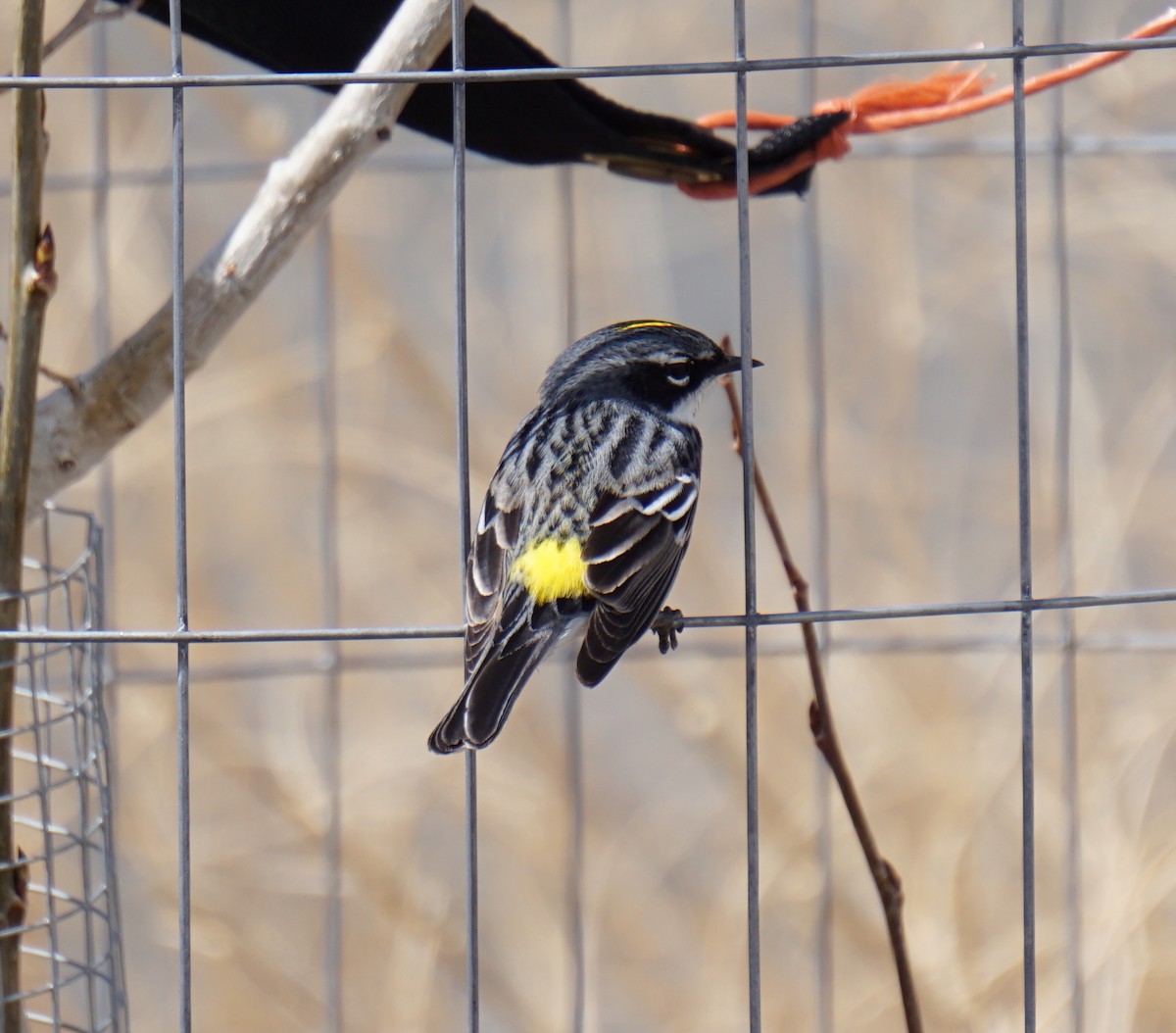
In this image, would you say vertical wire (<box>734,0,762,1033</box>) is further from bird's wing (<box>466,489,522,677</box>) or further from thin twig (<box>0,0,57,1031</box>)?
thin twig (<box>0,0,57,1031</box>)

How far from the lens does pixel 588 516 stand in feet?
5.27

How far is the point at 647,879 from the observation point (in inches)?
143

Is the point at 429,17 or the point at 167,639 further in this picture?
the point at 429,17

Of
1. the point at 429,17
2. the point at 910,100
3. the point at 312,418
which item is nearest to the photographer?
the point at 429,17

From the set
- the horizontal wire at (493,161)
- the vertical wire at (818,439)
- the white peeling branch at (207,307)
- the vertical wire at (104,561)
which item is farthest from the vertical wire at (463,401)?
the horizontal wire at (493,161)

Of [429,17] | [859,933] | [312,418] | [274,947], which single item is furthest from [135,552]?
[429,17]

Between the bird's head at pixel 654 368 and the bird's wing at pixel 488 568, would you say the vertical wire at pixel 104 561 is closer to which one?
the bird's wing at pixel 488 568

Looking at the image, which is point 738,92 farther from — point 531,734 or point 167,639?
point 531,734

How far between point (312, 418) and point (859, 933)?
172 centimetres

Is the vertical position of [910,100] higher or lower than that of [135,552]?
higher

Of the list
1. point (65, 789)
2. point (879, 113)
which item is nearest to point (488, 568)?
point (879, 113)

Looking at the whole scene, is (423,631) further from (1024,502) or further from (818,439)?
(818,439)

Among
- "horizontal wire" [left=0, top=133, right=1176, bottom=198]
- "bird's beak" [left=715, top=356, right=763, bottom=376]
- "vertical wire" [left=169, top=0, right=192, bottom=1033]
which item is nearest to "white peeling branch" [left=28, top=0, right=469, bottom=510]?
"vertical wire" [left=169, top=0, right=192, bottom=1033]

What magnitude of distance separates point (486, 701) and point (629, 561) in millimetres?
233
